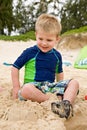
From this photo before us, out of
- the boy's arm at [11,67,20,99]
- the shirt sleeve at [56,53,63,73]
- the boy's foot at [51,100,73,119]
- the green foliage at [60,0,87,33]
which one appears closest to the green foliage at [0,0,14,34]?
the green foliage at [60,0,87,33]

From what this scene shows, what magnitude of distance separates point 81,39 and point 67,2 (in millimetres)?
18307

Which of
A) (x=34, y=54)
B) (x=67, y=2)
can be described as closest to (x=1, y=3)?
(x=67, y=2)

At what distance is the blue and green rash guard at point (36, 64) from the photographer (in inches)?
145

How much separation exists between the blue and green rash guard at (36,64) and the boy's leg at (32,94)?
1.05 feet

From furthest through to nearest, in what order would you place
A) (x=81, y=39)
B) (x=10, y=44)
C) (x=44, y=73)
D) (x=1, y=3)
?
(x=1, y=3) < (x=10, y=44) < (x=81, y=39) < (x=44, y=73)

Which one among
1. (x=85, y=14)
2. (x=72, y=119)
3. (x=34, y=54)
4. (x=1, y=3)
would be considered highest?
(x=34, y=54)

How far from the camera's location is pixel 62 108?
10.0 ft

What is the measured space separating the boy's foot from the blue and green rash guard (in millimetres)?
618

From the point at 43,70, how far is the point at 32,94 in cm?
43

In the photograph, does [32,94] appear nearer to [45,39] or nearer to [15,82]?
[15,82]

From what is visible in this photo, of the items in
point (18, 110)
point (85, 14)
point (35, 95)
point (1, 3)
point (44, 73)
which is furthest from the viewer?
point (85, 14)

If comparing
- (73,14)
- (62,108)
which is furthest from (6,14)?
(62,108)

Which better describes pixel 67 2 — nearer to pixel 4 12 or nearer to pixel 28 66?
pixel 4 12

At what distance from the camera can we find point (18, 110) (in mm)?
3092
